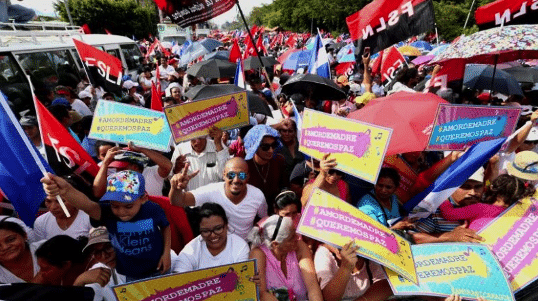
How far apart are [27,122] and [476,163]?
4.24 m

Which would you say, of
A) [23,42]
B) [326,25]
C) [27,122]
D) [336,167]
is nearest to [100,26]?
Answer: [326,25]

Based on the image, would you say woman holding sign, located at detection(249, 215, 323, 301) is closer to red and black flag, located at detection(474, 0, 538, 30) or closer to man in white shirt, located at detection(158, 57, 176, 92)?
red and black flag, located at detection(474, 0, 538, 30)

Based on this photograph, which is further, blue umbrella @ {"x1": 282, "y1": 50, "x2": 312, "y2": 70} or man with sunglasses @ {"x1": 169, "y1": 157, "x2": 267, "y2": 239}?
blue umbrella @ {"x1": 282, "y1": 50, "x2": 312, "y2": 70}

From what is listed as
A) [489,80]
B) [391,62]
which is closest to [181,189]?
[489,80]

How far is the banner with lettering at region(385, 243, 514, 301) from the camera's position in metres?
2.10

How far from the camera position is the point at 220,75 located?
8695mm

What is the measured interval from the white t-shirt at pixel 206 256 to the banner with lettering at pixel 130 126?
1.05m

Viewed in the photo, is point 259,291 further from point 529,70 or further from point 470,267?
point 529,70

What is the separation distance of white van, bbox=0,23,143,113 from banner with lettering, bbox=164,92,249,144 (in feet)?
11.5

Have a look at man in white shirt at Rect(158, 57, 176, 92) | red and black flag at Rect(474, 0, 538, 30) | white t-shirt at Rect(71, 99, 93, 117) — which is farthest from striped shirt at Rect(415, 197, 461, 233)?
man in white shirt at Rect(158, 57, 176, 92)

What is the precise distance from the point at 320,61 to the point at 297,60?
11.2 feet

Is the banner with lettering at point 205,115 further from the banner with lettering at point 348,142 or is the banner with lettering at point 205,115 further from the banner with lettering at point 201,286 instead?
the banner with lettering at point 201,286

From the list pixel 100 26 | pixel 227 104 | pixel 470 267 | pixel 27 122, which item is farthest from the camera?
pixel 100 26

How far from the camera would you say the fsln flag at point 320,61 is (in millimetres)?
6297
